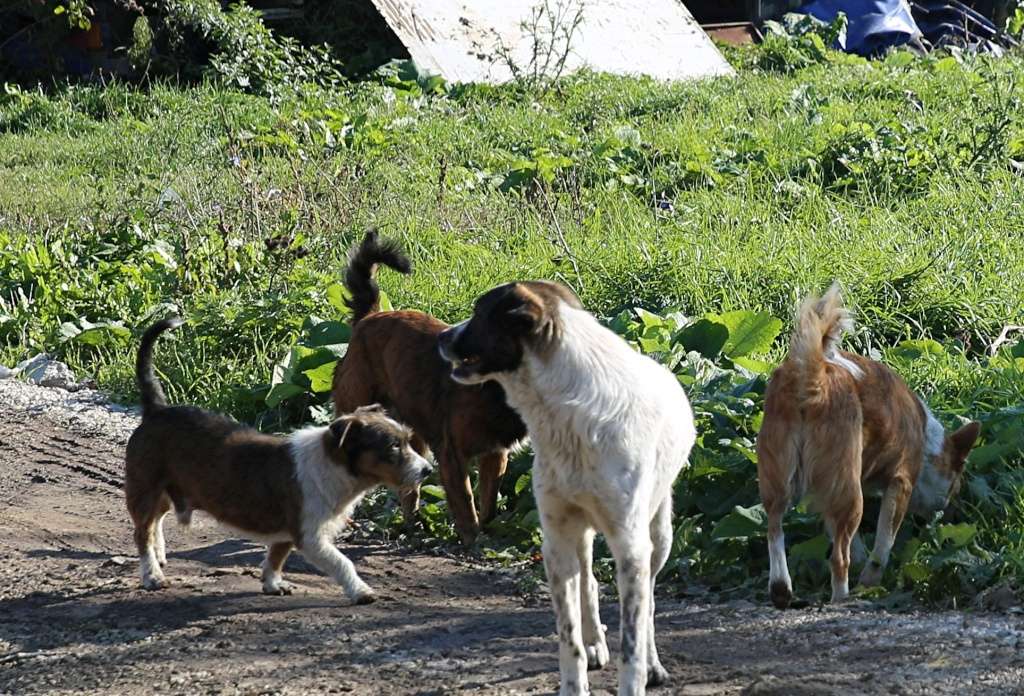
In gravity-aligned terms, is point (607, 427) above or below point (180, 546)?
above

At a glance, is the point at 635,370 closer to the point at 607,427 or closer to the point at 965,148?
the point at 607,427

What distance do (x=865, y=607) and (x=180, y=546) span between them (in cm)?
315

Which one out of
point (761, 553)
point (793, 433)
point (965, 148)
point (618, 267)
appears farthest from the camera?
point (965, 148)

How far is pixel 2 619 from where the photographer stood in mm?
5457

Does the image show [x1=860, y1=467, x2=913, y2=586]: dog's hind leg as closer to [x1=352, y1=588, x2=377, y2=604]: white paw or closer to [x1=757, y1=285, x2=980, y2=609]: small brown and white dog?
A: [x1=757, y1=285, x2=980, y2=609]: small brown and white dog

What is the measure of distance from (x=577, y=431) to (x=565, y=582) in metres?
0.52

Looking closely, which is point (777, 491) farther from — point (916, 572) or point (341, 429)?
point (341, 429)

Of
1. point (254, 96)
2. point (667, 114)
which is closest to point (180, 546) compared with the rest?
point (667, 114)

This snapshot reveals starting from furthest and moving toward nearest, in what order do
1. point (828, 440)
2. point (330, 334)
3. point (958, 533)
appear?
1. point (330, 334)
2. point (958, 533)
3. point (828, 440)

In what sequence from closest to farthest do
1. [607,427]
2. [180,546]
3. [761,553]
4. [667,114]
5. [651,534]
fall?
1. [607,427]
2. [651,534]
3. [761,553]
4. [180,546]
5. [667,114]

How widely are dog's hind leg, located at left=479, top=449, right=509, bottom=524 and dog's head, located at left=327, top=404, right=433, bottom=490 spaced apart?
911 mm

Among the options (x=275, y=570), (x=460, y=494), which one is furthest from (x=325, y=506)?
(x=460, y=494)

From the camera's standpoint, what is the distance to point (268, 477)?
573 cm

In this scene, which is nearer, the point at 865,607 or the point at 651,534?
the point at 651,534
